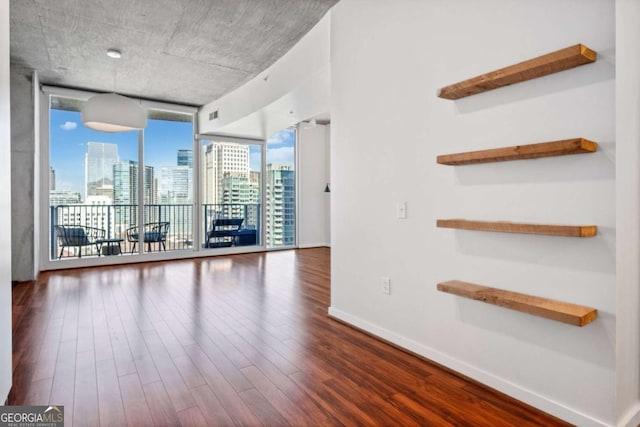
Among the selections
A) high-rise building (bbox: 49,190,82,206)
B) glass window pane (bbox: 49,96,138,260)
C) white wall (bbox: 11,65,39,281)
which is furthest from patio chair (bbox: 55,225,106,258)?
white wall (bbox: 11,65,39,281)

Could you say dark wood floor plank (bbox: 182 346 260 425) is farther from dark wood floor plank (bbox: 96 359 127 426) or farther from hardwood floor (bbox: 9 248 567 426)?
dark wood floor plank (bbox: 96 359 127 426)

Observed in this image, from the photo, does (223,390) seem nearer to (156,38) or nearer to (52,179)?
(156,38)

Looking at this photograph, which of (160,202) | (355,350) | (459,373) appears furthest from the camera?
(160,202)

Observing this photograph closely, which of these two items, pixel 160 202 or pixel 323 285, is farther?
pixel 160 202

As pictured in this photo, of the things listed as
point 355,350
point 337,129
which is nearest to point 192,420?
point 355,350

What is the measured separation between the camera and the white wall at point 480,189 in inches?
66.4

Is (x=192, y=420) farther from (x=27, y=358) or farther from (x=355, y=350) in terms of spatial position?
(x=27, y=358)

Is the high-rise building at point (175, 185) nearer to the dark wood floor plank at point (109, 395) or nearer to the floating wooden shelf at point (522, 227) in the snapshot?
the dark wood floor plank at point (109, 395)

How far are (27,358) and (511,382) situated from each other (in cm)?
311

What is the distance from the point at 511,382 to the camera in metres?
2.01

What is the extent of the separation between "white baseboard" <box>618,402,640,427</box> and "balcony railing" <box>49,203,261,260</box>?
22.0ft

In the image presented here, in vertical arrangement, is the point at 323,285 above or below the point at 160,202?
below

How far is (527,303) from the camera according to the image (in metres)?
1.80

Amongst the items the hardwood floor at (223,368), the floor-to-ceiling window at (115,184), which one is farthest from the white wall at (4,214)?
the floor-to-ceiling window at (115,184)
